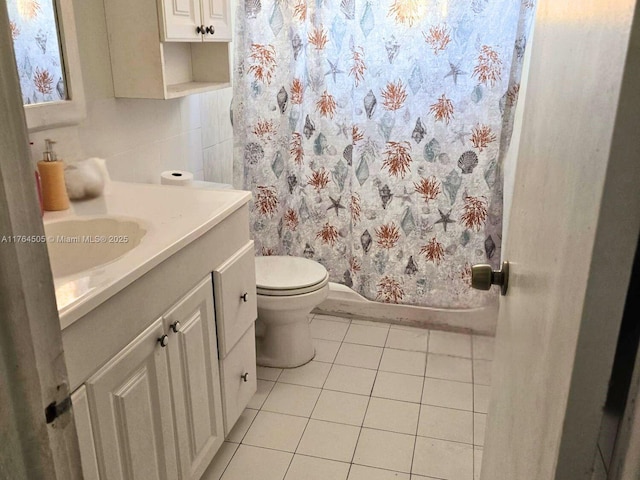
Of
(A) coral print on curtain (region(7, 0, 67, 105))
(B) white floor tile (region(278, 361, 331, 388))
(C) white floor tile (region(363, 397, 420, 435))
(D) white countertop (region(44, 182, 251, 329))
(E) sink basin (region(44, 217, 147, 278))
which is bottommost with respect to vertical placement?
(C) white floor tile (region(363, 397, 420, 435))

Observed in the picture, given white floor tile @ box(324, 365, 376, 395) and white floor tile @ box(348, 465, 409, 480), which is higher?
white floor tile @ box(324, 365, 376, 395)

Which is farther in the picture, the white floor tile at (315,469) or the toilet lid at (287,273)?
the toilet lid at (287,273)

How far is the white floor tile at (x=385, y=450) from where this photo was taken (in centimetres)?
188

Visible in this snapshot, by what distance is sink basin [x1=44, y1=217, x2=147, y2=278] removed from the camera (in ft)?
4.85

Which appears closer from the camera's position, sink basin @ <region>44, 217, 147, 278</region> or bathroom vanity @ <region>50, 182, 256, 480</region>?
bathroom vanity @ <region>50, 182, 256, 480</region>

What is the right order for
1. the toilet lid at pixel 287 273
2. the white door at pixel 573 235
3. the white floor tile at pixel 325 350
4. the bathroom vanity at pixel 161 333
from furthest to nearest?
1. the white floor tile at pixel 325 350
2. the toilet lid at pixel 287 273
3. the bathroom vanity at pixel 161 333
4. the white door at pixel 573 235

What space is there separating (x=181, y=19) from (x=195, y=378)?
1.19 meters

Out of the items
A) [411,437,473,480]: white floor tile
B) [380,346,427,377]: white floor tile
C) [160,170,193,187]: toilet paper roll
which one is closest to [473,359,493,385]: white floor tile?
[380,346,427,377]: white floor tile

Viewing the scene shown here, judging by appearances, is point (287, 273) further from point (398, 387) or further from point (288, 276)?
point (398, 387)

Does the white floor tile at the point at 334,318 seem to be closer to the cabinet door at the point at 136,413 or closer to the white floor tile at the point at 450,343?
the white floor tile at the point at 450,343

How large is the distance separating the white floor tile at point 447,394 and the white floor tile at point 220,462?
2.49ft

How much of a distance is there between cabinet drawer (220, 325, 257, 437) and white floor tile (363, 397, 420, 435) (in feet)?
1.50

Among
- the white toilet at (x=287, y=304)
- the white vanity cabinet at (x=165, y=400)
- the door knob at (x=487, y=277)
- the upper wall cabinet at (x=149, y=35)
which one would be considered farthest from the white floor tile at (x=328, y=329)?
the door knob at (x=487, y=277)

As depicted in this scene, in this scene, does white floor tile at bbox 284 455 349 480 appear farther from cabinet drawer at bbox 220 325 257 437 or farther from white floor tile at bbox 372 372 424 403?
white floor tile at bbox 372 372 424 403
